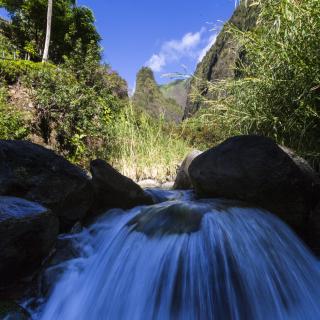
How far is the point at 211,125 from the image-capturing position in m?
6.40

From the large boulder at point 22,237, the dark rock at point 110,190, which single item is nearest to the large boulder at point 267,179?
the dark rock at point 110,190

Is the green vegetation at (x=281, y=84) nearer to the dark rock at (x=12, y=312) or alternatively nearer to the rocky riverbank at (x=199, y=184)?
the rocky riverbank at (x=199, y=184)

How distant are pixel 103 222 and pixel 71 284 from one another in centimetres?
100

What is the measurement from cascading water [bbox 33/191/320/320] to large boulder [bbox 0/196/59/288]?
1.07 ft

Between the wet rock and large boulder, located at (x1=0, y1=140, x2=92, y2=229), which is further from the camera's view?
the wet rock

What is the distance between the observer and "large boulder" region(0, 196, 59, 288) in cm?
300

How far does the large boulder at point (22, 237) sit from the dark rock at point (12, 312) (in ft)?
0.74

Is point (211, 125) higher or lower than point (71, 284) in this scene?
higher

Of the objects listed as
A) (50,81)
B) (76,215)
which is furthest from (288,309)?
(50,81)

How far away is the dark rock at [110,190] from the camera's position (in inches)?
176

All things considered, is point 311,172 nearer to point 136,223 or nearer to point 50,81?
point 136,223

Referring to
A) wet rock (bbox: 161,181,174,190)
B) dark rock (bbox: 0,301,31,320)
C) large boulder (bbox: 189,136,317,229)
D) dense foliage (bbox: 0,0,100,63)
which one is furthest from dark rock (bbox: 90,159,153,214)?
dense foliage (bbox: 0,0,100,63)

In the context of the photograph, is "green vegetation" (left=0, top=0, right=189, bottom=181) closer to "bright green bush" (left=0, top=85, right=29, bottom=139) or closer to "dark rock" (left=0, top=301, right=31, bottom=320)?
"bright green bush" (left=0, top=85, right=29, bottom=139)

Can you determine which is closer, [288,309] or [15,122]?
[288,309]
